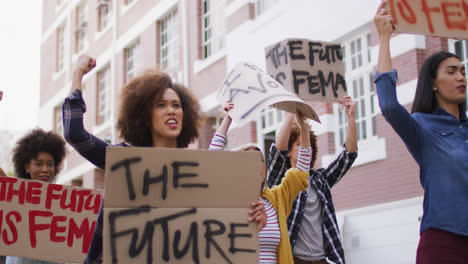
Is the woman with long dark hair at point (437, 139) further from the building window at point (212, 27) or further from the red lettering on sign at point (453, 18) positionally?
the building window at point (212, 27)

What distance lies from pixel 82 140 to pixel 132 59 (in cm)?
1582

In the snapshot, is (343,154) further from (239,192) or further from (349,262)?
(349,262)

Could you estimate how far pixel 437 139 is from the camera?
3949mm

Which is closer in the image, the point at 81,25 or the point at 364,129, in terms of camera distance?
the point at 364,129

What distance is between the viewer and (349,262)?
10.0 m

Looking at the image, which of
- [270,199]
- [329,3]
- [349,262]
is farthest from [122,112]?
[329,3]

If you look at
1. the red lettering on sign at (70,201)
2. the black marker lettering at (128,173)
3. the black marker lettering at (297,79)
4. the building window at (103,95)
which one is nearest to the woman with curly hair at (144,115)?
the black marker lettering at (128,173)

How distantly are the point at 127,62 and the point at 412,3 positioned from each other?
15.3m

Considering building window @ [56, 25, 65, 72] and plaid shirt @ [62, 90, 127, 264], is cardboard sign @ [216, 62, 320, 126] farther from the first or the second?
building window @ [56, 25, 65, 72]

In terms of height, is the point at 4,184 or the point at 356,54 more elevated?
the point at 356,54

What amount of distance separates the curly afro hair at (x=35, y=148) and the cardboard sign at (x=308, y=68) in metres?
2.03

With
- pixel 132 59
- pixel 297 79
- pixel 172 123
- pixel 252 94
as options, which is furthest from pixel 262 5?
pixel 172 123

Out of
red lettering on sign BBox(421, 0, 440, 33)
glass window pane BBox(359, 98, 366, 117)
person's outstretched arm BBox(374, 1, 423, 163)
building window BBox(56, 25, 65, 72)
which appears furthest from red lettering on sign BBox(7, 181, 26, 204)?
building window BBox(56, 25, 65, 72)

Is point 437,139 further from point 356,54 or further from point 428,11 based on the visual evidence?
point 356,54
